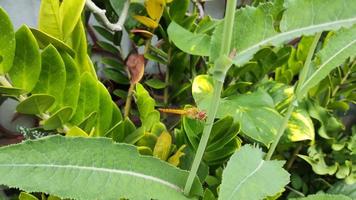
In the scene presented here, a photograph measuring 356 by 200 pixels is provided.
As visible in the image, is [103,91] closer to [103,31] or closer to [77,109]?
[77,109]

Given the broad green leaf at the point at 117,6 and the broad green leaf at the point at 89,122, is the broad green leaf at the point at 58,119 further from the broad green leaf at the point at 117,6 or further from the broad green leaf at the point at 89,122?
the broad green leaf at the point at 117,6

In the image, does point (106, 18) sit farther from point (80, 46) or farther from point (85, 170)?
point (85, 170)

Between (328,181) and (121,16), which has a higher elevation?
(121,16)

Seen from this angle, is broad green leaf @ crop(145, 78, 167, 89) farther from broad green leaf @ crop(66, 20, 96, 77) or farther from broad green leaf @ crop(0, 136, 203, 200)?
broad green leaf @ crop(0, 136, 203, 200)

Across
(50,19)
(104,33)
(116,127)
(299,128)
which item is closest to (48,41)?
(50,19)

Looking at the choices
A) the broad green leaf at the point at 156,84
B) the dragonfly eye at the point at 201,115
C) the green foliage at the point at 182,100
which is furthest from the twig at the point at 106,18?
the dragonfly eye at the point at 201,115

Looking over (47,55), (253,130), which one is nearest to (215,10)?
(253,130)

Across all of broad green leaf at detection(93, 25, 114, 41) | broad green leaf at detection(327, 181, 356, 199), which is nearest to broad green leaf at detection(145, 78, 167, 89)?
broad green leaf at detection(93, 25, 114, 41)
